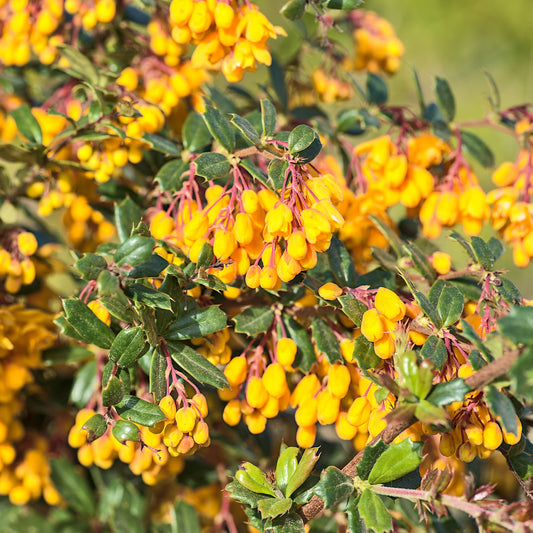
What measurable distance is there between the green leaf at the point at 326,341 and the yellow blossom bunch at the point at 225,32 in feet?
1.04

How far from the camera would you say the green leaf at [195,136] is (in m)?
0.89

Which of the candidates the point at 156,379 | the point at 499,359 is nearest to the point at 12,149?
the point at 156,379

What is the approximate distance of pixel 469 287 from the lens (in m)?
0.81

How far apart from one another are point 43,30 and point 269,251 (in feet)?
1.90

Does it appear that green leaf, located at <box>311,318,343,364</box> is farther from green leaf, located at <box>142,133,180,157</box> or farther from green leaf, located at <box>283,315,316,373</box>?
green leaf, located at <box>142,133,180,157</box>

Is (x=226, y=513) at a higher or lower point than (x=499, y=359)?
lower

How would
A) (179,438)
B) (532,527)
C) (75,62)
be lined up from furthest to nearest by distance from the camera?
(75,62) → (179,438) → (532,527)

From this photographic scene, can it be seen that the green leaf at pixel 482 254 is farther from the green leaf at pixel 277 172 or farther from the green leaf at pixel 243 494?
the green leaf at pixel 243 494

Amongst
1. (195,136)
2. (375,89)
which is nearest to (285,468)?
(195,136)

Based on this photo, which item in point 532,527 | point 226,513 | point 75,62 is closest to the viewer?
point 532,527

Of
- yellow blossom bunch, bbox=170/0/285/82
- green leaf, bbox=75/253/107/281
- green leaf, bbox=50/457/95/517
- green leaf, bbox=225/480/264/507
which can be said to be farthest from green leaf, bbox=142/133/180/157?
green leaf, bbox=50/457/95/517

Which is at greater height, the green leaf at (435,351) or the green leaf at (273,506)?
the green leaf at (435,351)

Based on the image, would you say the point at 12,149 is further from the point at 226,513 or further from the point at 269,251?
the point at 226,513

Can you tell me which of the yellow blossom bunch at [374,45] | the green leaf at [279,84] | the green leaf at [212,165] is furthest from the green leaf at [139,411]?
the yellow blossom bunch at [374,45]
